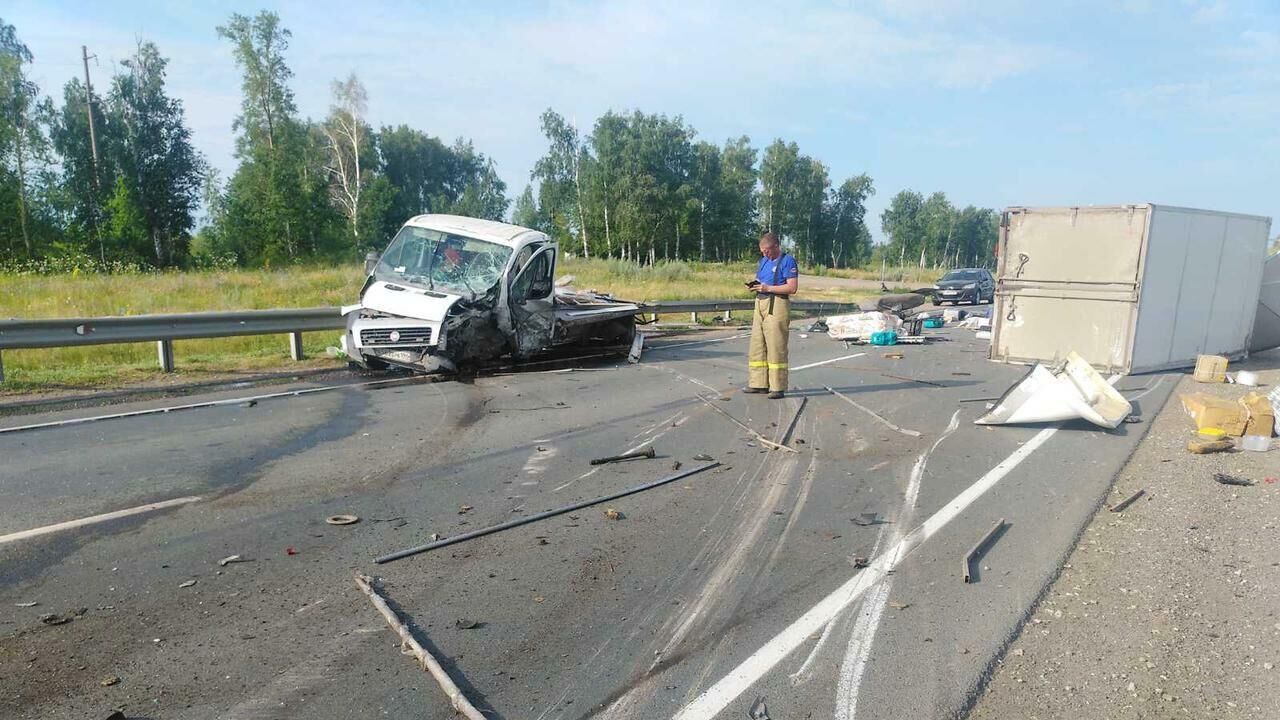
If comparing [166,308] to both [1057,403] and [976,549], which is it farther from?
[976,549]

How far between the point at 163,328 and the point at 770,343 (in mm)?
7875

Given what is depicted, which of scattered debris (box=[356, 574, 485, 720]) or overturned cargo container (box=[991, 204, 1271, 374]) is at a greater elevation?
overturned cargo container (box=[991, 204, 1271, 374])

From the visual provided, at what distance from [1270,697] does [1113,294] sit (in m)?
9.89

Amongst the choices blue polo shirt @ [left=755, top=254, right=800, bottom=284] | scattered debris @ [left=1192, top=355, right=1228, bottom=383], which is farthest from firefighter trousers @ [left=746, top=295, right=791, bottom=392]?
scattered debris @ [left=1192, top=355, right=1228, bottom=383]

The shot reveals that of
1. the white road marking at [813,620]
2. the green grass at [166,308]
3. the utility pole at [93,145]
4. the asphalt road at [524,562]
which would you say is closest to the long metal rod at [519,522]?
the asphalt road at [524,562]

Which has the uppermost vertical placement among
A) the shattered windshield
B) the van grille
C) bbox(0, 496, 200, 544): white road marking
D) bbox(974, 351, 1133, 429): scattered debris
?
the shattered windshield

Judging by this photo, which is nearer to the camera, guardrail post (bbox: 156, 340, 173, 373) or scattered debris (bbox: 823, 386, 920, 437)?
scattered debris (bbox: 823, 386, 920, 437)

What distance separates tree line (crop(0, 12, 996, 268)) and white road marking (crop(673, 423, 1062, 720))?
36573mm

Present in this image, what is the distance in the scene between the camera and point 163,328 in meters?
10.4

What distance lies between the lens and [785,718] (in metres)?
2.90

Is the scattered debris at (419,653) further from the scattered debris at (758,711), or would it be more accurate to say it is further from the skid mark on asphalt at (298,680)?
the scattered debris at (758,711)

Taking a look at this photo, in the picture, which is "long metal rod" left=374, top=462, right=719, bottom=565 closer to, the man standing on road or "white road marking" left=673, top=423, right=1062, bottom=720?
"white road marking" left=673, top=423, right=1062, bottom=720

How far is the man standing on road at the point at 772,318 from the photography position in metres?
9.30

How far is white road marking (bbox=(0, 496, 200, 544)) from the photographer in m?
4.45
